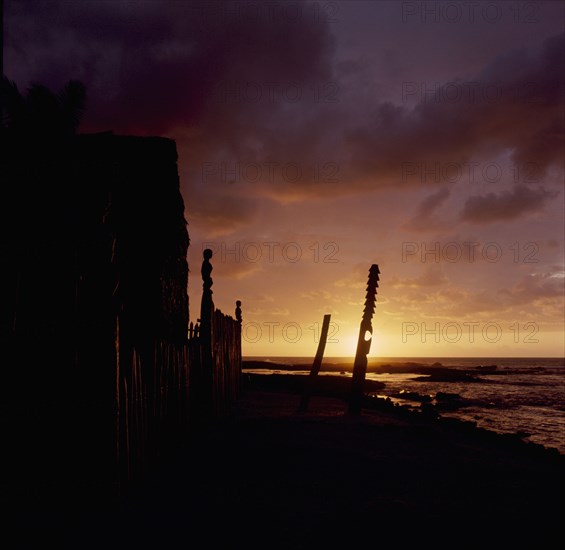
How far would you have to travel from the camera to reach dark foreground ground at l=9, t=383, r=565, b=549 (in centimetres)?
442

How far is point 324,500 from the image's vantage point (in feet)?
17.7

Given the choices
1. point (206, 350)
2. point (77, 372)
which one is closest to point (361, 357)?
point (206, 350)

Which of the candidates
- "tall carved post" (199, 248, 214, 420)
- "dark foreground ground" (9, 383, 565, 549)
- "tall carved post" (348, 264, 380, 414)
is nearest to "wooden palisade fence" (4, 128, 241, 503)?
"dark foreground ground" (9, 383, 565, 549)

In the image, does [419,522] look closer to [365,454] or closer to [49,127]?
[365,454]

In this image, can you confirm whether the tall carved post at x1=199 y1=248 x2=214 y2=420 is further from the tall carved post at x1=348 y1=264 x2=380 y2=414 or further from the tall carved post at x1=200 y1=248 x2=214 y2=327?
the tall carved post at x1=348 y1=264 x2=380 y2=414

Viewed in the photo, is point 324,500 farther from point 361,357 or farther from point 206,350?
point 361,357

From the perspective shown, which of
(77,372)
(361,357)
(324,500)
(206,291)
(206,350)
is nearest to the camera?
(77,372)

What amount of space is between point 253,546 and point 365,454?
3.76 metres

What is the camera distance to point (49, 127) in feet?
48.7

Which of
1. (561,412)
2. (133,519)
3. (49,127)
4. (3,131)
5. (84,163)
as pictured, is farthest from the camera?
(561,412)

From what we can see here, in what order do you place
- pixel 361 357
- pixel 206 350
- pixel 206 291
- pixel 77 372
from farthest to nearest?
pixel 361 357
pixel 206 291
pixel 206 350
pixel 77 372

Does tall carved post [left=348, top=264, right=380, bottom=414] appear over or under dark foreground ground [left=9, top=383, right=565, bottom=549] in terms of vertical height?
over

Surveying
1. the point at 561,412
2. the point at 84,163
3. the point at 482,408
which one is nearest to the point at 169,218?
the point at 84,163

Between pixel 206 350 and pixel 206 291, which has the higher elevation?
pixel 206 291
